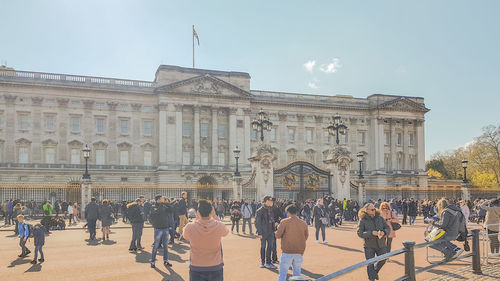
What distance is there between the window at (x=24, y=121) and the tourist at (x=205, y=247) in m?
48.2

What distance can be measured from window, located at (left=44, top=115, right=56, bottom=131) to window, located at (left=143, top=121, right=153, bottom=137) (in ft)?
34.0

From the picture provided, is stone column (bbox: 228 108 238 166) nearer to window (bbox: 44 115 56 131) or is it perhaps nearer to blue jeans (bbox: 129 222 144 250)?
window (bbox: 44 115 56 131)

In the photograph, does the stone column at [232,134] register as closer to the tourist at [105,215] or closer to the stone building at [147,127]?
the stone building at [147,127]

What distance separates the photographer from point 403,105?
63906mm

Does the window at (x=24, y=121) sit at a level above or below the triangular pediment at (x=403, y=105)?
below

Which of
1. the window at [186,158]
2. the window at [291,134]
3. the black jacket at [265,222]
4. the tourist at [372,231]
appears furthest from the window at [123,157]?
the tourist at [372,231]

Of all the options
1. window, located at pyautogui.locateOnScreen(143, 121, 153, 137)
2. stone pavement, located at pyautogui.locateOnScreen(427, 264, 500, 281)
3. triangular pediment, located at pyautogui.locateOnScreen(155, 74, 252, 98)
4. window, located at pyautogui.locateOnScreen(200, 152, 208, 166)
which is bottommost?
stone pavement, located at pyautogui.locateOnScreen(427, 264, 500, 281)

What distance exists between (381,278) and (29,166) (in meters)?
46.3

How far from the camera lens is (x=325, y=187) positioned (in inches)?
1131

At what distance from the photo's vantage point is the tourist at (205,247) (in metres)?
5.92

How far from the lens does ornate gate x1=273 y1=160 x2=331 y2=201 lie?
2688 cm

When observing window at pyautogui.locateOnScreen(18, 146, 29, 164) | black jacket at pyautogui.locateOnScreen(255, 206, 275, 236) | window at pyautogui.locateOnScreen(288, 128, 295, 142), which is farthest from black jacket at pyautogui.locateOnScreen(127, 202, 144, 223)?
window at pyautogui.locateOnScreen(288, 128, 295, 142)

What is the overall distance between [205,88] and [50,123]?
18.9 m

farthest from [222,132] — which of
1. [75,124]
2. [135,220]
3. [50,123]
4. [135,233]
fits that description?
[135,220]
